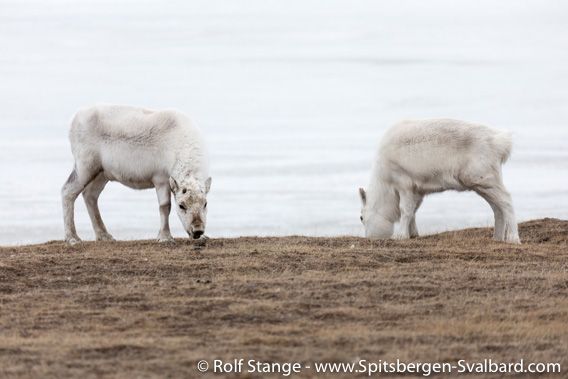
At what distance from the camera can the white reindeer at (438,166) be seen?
635 inches

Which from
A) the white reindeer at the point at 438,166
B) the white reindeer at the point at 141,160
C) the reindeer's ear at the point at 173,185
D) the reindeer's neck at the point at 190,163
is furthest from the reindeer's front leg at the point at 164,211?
the white reindeer at the point at 438,166

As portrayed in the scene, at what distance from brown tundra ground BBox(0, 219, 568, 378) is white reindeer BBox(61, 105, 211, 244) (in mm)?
881

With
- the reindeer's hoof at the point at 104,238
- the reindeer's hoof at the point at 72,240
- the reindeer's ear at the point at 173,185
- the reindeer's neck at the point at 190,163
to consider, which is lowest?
the reindeer's hoof at the point at 104,238

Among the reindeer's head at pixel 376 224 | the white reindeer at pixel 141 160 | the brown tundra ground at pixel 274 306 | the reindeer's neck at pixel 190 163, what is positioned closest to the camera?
the brown tundra ground at pixel 274 306

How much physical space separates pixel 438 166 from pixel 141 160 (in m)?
5.36

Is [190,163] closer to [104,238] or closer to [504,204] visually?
[104,238]

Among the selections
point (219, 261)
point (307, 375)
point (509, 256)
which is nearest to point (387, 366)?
point (307, 375)

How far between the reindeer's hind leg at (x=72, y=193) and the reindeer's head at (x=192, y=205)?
2.50 meters

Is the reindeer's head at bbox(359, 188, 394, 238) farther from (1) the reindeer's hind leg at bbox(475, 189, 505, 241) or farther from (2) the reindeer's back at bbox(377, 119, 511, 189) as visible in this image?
(1) the reindeer's hind leg at bbox(475, 189, 505, 241)

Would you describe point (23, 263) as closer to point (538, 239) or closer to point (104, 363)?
point (104, 363)

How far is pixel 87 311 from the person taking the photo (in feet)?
34.5

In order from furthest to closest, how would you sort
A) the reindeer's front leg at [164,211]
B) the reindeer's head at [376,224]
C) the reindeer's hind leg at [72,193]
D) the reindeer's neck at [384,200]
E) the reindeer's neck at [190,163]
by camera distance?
the reindeer's head at [376,224], the reindeer's neck at [384,200], the reindeer's hind leg at [72,193], the reindeer's front leg at [164,211], the reindeer's neck at [190,163]

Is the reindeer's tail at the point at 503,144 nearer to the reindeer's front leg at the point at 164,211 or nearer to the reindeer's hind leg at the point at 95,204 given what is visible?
the reindeer's front leg at the point at 164,211

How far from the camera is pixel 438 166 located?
16.4 meters
